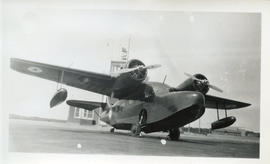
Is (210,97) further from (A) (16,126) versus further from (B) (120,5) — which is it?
(A) (16,126)

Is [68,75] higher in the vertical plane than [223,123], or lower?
higher

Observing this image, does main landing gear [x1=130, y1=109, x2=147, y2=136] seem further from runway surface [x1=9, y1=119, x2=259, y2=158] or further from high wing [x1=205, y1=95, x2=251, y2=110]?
high wing [x1=205, y1=95, x2=251, y2=110]

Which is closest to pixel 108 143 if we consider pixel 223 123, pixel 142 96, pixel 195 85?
pixel 142 96

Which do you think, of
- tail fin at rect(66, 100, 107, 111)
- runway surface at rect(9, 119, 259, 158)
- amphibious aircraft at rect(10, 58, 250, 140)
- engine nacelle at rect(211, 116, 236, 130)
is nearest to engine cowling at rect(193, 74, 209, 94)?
amphibious aircraft at rect(10, 58, 250, 140)

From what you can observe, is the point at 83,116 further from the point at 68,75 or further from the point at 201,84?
the point at 201,84

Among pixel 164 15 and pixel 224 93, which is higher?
pixel 164 15

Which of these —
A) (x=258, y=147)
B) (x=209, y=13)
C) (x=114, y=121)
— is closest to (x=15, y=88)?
(x=114, y=121)
